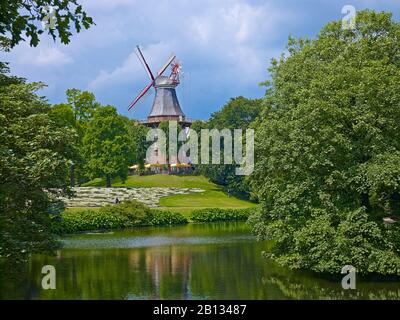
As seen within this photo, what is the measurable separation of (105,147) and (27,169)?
56950 millimetres

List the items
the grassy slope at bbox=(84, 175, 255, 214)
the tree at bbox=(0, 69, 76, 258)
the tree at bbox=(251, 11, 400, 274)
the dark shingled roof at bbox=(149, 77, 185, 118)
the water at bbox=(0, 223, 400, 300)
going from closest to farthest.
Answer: the tree at bbox=(0, 69, 76, 258), the water at bbox=(0, 223, 400, 300), the tree at bbox=(251, 11, 400, 274), the grassy slope at bbox=(84, 175, 255, 214), the dark shingled roof at bbox=(149, 77, 185, 118)

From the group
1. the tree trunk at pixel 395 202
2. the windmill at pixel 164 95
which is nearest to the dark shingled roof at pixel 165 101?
the windmill at pixel 164 95

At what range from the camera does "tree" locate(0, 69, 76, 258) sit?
67.3ft

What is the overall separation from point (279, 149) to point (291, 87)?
421cm

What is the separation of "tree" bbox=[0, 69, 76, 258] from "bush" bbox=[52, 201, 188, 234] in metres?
21.9

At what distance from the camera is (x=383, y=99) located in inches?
933

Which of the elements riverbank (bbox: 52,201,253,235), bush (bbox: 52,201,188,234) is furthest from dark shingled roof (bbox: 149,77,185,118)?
bush (bbox: 52,201,188,234)

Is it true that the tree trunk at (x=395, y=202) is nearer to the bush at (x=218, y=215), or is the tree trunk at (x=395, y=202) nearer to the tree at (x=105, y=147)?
the bush at (x=218, y=215)

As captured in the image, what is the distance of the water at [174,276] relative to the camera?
21.8 meters

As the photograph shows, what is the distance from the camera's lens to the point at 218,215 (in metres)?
65.9

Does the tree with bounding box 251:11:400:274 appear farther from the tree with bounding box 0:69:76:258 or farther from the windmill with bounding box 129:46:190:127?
Result: the windmill with bounding box 129:46:190:127

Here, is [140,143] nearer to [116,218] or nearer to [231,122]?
[231,122]
